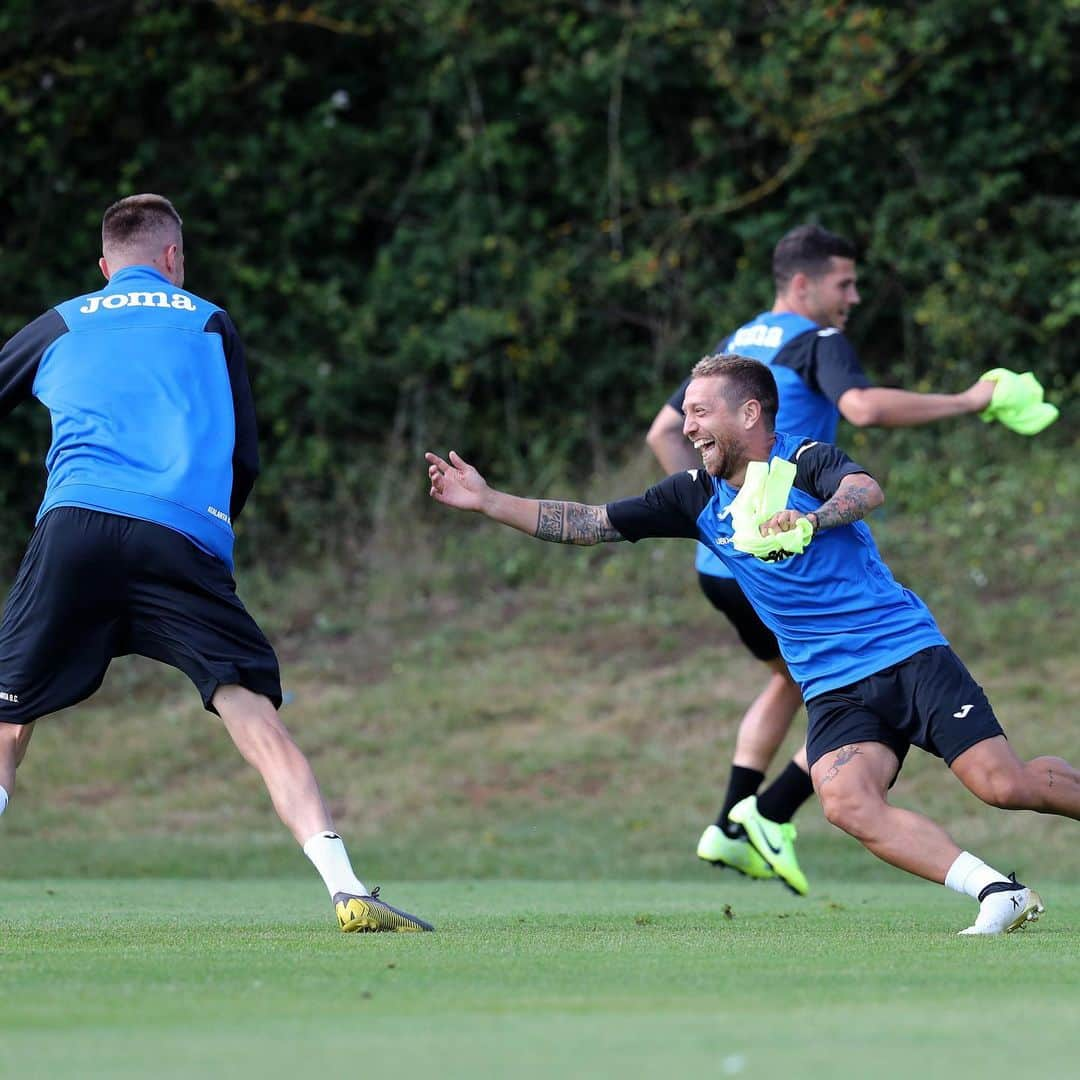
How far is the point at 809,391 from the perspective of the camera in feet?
26.0

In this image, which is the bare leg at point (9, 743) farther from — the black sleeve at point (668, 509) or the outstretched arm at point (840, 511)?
the outstretched arm at point (840, 511)

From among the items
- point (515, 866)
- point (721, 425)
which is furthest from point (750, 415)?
point (515, 866)

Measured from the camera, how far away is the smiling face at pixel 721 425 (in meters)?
6.11

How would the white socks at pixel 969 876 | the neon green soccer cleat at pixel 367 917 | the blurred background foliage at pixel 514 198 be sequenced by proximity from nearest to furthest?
the neon green soccer cleat at pixel 367 917, the white socks at pixel 969 876, the blurred background foliage at pixel 514 198

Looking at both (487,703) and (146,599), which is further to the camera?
(487,703)

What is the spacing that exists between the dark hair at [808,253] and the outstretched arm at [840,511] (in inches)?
97.5

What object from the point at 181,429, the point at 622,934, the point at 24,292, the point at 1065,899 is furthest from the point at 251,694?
the point at 24,292

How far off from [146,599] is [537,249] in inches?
451

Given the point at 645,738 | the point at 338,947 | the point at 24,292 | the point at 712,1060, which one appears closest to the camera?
the point at 712,1060

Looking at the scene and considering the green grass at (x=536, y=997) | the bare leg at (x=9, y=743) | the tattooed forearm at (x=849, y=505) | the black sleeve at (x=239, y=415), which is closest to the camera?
the green grass at (x=536, y=997)

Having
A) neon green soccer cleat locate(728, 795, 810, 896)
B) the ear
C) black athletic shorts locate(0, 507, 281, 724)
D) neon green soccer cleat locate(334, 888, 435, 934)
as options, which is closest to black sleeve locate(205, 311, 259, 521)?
black athletic shorts locate(0, 507, 281, 724)

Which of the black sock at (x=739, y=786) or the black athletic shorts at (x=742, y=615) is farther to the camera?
the black sock at (x=739, y=786)

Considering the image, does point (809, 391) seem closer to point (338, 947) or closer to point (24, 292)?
point (338, 947)

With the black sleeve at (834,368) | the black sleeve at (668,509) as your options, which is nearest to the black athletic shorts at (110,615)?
the black sleeve at (668,509)
